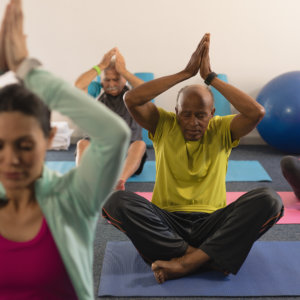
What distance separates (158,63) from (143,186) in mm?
1999

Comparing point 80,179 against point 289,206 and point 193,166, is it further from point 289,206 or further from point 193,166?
point 289,206

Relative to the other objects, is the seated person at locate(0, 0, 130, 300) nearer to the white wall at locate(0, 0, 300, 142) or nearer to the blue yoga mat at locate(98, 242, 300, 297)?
the blue yoga mat at locate(98, 242, 300, 297)

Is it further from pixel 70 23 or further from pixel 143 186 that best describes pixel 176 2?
pixel 143 186

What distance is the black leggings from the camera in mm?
1747

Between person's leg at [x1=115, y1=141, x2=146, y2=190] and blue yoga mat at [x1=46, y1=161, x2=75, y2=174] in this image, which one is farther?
blue yoga mat at [x1=46, y1=161, x2=75, y2=174]

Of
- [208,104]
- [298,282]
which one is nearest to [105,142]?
[208,104]

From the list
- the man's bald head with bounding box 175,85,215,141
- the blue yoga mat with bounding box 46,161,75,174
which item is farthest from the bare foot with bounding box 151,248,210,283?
the blue yoga mat with bounding box 46,161,75,174

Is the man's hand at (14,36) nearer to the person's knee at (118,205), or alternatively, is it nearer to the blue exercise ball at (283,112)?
the person's knee at (118,205)

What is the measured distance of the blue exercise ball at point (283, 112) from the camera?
392 centimetres

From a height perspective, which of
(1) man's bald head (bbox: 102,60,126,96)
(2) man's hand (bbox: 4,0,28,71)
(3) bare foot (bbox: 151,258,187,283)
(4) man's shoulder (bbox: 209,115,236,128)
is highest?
(2) man's hand (bbox: 4,0,28,71)

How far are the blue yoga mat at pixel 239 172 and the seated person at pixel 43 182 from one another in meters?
2.43

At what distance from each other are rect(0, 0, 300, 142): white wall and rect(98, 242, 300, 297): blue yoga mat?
118 inches

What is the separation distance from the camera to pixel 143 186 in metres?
3.18

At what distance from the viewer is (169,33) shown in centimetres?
452
